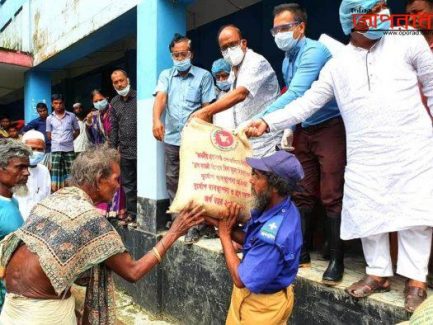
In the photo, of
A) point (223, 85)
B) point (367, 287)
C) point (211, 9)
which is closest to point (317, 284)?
point (367, 287)

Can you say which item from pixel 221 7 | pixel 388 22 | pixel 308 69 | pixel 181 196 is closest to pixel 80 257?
pixel 181 196

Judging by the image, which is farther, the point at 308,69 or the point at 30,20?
the point at 30,20

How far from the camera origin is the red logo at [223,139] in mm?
2215

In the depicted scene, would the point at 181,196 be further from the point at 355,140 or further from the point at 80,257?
the point at 355,140

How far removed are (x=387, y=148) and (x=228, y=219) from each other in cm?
90

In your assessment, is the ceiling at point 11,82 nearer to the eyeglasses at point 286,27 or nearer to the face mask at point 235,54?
the face mask at point 235,54

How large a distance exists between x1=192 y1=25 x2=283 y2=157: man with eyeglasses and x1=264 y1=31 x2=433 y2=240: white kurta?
845mm

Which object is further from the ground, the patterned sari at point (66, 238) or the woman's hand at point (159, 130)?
the woman's hand at point (159, 130)

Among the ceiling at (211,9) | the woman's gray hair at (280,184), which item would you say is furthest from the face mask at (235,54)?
the ceiling at (211,9)

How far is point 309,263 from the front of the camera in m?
2.91

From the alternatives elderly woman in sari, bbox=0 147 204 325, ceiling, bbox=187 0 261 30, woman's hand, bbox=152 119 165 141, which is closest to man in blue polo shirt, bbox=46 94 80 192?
ceiling, bbox=187 0 261 30

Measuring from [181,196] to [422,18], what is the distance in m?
1.79

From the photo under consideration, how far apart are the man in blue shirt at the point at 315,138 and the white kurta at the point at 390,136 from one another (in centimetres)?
Answer: 32

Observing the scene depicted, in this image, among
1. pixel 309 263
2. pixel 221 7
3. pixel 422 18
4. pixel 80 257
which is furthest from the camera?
pixel 221 7
